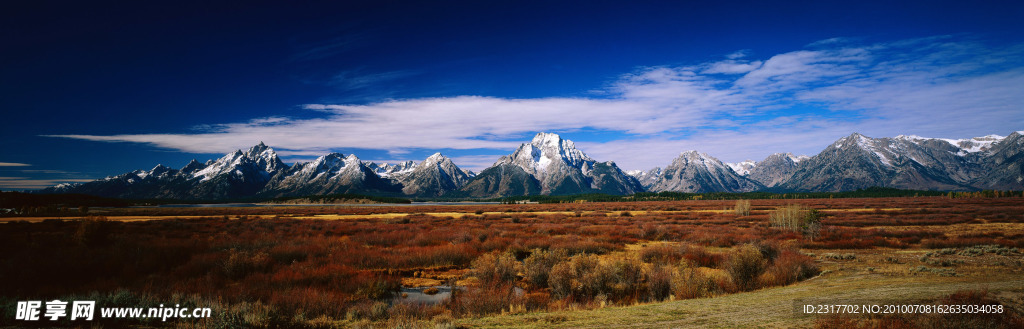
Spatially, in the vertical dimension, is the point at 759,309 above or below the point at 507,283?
above

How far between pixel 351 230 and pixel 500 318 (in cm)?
2803

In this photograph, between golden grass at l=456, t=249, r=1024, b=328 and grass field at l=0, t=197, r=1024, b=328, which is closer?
golden grass at l=456, t=249, r=1024, b=328

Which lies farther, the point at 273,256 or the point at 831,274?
the point at 273,256

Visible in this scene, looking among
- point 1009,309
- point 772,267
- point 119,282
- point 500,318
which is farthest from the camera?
point 772,267

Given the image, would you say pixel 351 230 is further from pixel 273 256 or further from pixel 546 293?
pixel 546 293

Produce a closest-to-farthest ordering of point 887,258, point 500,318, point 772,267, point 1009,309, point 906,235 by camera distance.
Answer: point 1009,309, point 500,318, point 772,267, point 887,258, point 906,235

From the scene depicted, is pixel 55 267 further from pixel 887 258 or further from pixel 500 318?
pixel 887 258

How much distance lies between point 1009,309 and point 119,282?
65.5 feet

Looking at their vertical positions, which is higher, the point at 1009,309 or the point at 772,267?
the point at 1009,309

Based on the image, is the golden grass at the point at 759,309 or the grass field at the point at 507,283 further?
the grass field at the point at 507,283

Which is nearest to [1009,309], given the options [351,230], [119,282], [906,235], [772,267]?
[772,267]

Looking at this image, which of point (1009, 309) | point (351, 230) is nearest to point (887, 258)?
point (1009, 309)

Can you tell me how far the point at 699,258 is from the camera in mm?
16875

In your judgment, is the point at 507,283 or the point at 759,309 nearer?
the point at 759,309
